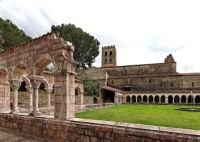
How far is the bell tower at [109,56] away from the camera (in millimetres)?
56094

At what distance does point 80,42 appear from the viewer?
40.7m

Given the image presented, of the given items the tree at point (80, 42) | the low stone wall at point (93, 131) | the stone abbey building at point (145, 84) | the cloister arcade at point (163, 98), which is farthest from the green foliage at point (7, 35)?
the cloister arcade at point (163, 98)

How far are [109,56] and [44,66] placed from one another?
49.1 m

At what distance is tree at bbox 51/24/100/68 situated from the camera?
1564 inches

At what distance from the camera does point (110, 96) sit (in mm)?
40375

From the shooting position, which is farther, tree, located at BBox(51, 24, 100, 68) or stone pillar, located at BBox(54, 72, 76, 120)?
tree, located at BBox(51, 24, 100, 68)

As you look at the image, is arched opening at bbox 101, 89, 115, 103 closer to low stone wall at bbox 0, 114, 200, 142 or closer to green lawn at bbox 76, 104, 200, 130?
green lawn at bbox 76, 104, 200, 130

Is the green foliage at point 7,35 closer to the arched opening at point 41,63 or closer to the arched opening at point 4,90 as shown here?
the arched opening at point 4,90

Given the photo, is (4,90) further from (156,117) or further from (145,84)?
(145,84)

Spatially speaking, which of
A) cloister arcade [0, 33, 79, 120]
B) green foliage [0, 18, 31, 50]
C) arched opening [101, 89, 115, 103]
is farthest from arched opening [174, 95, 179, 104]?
cloister arcade [0, 33, 79, 120]

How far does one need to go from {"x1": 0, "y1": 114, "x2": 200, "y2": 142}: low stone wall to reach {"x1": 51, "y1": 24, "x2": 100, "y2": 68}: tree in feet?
102

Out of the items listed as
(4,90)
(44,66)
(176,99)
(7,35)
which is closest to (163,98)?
(176,99)

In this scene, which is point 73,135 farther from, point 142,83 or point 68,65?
point 142,83

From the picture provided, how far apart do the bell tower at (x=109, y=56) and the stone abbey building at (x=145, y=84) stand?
654cm
